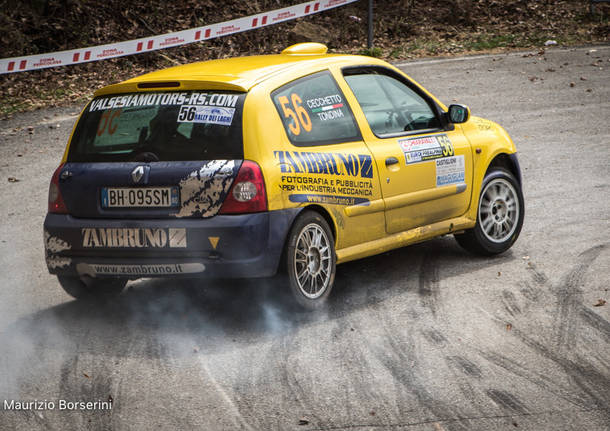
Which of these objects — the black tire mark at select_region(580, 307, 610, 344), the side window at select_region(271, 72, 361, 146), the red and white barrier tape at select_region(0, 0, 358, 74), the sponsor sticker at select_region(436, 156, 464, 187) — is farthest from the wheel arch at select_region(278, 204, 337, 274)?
the red and white barrier tape at select_region(0, 0, 358, 74)

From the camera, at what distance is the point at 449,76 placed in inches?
642

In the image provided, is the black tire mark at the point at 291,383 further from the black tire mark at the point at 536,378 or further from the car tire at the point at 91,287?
the car tire at the point at 91,287

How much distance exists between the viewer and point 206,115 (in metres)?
5.82

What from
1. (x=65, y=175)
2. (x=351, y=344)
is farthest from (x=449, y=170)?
(x=65, y=175)

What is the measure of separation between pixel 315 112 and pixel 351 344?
1.70 meters

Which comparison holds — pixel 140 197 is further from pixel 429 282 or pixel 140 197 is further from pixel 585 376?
pixel 585 376

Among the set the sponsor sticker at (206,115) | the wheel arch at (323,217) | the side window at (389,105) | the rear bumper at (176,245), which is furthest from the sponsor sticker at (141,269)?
the side window at (389,105)

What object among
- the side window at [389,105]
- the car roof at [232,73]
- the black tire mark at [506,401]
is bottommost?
the black tire mark at [506,401]

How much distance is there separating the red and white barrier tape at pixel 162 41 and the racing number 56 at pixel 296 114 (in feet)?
40.3

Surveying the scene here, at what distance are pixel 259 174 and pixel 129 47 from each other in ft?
44.6

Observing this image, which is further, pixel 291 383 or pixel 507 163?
pixel 507 163

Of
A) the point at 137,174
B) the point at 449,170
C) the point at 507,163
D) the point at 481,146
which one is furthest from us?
the point at 507,163

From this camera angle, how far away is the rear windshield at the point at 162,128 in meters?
5.75

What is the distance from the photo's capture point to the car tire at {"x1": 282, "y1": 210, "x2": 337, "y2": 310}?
587 centimetres
